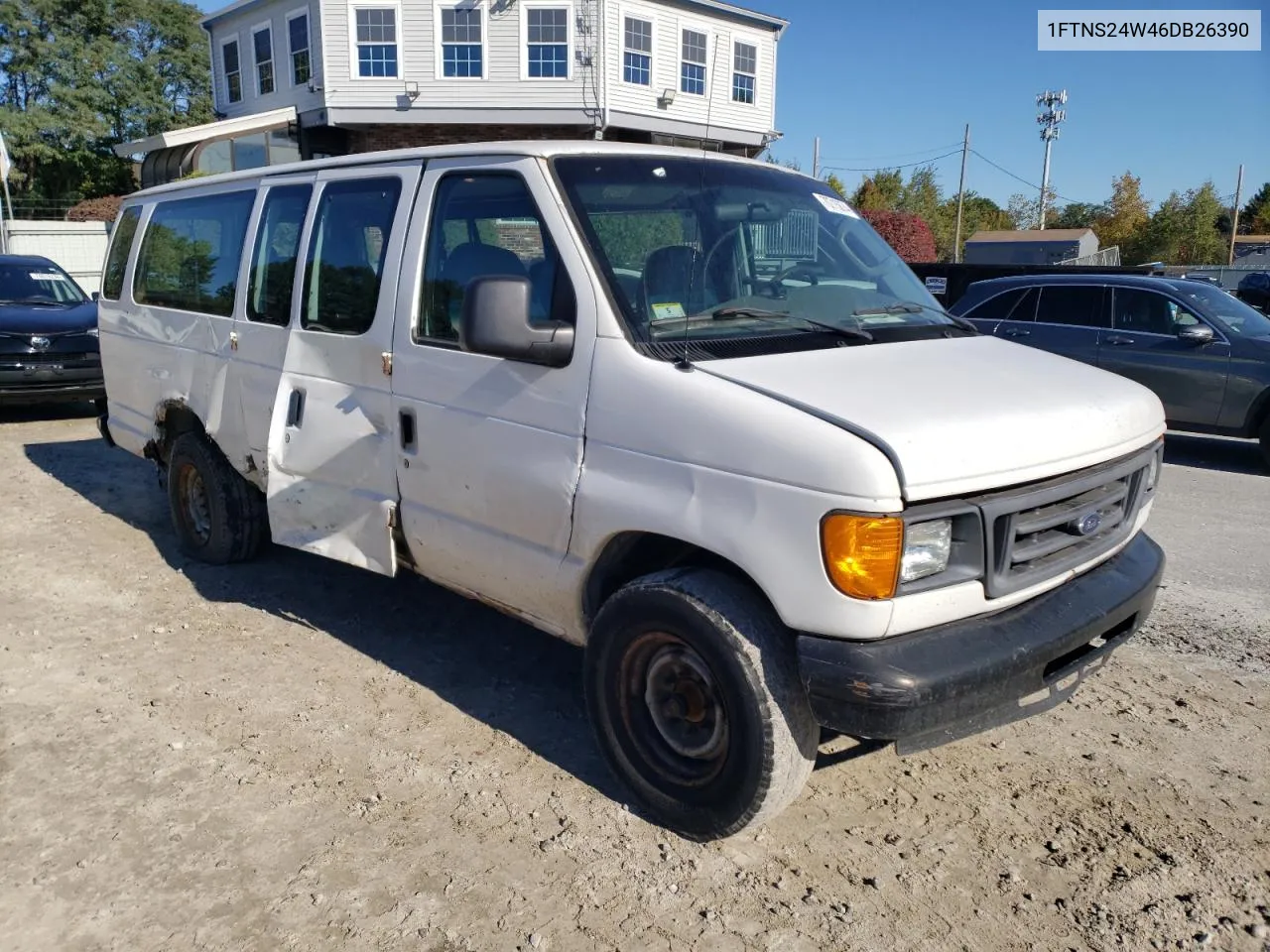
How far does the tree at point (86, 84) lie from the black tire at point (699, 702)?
147 ft

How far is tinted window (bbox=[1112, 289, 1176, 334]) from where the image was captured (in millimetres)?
9523

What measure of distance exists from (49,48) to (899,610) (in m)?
52.3

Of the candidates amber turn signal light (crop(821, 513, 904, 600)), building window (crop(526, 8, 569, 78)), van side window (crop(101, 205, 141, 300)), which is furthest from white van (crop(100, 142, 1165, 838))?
building window (crop(526, 8, 569, 78))

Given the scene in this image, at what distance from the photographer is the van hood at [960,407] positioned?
2.71 meters

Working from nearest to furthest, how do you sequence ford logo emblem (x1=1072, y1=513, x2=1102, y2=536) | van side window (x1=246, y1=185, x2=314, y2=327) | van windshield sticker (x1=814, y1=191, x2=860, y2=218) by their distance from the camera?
ford logo emblem (x1=1072, y1=513, x2=1102, y2=536), van windshield sticker (x1=814, y1=191, x2=860, y2=218), van side window (x1=246, y1=185, x2=314, y2=327)

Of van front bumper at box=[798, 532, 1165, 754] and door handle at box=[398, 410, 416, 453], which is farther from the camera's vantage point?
door handle at box=[398, 410, 416, 453]

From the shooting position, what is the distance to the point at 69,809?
133 inches

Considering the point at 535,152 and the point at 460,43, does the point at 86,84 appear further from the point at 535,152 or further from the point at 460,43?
the point at 535,152

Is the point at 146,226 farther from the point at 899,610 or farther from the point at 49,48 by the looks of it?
the point at 49,48

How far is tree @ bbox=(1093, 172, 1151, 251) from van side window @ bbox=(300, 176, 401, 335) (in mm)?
61830

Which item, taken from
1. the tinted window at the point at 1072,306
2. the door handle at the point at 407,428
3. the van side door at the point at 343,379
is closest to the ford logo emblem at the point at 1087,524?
the door handle at the point at 407,428

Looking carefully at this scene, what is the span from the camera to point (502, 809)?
11.1 feet

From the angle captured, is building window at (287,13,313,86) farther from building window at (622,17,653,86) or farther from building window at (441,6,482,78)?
building window at (622,17,653,86)

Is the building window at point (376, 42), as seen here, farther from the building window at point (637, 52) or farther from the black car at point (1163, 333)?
the black car at point (1163, 333)
